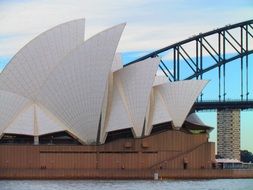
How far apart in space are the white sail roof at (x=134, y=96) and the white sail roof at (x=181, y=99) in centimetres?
308

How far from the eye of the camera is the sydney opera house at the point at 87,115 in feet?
284

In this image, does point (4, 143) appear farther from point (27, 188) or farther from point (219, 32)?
point (219, 32)

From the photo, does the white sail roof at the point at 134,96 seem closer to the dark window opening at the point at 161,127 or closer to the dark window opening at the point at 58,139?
the dark window opening at the point at 161,127

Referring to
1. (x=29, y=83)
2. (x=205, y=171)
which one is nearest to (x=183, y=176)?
(x=205, y=171)

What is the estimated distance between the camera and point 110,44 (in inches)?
3383

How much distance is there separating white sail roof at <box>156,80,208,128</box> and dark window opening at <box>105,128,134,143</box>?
3.83m

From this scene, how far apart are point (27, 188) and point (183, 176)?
78.4ft

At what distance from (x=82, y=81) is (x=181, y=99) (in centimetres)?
878

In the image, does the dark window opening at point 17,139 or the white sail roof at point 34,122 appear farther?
the dark window opening at point 17,139

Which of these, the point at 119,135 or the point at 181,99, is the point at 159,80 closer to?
the point at 181,99

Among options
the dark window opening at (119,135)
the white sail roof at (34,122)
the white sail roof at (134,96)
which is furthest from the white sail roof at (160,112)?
the white sail roof at (34,122)

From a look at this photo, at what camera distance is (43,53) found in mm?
87375

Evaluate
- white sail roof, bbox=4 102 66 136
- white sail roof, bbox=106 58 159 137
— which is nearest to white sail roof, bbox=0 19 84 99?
white sail roof, bbox=4 102 66 136

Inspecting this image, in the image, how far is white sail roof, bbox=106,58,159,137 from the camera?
87.5 meters
